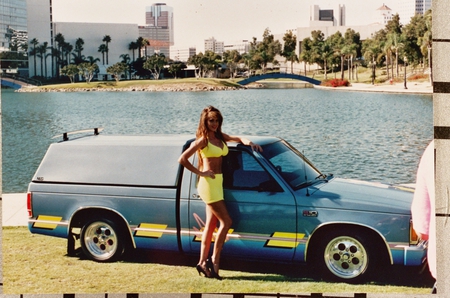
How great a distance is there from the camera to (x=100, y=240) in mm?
5020

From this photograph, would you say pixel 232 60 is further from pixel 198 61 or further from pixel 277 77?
pixel 277 77

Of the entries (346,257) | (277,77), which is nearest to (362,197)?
(346,257)

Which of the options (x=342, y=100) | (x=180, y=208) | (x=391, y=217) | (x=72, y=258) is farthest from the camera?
(x=342, y=100)

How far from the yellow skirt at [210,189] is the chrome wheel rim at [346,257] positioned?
2.96 feet

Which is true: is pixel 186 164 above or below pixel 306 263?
above

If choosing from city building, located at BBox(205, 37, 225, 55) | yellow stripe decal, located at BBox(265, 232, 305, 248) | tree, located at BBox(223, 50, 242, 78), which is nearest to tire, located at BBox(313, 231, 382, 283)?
yellow stripe decal, located at BBox(265, 232, 305, 248)

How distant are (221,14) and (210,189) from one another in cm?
173

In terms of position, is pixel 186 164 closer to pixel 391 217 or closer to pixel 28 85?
pixel 391 217

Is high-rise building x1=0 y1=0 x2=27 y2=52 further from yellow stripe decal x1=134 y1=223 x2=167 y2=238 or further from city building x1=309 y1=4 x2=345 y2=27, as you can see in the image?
city building x1=309 y1=4 x2=345 y2=27

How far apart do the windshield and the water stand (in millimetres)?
210

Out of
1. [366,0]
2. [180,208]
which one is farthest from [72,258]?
[366,0]

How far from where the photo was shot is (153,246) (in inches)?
193

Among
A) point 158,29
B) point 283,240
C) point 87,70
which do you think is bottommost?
point 283,240

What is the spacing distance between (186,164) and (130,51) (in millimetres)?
1612
